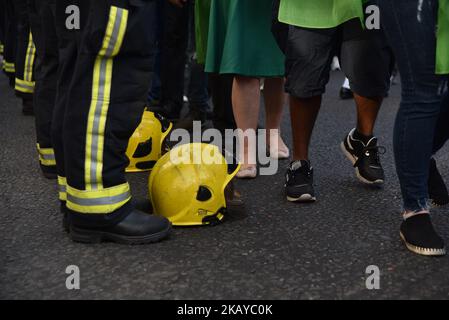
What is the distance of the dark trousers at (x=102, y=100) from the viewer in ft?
7.20

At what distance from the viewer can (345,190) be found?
3137 millimetres

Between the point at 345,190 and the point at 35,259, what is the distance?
1.54 metres

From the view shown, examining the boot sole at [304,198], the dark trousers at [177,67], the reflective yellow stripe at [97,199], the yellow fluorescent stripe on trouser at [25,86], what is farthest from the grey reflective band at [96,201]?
the yellow fluorescent stripe on trouser at [25,86]

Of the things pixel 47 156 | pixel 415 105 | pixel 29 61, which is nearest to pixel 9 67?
pixel 29 61

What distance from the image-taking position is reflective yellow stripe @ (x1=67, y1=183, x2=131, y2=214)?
233 cm

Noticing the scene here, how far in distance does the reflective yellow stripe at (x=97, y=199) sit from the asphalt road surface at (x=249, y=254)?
14 centimetres

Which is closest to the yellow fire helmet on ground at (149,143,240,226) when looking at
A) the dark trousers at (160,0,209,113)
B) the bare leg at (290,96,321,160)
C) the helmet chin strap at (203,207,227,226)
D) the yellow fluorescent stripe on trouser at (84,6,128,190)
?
the helmet chin strap at (203,207,227,226)

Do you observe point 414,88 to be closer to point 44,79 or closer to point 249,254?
point 249,254

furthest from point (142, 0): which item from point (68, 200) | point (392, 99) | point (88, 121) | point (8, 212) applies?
point (392, 99)

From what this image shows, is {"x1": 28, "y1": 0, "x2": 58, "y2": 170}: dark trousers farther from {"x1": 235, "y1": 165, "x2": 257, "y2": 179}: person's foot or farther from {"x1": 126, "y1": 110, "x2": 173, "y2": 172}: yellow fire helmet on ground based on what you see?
{"x1": 235, "y1": 165, "x2": 257, "y2": 179}: person's foot

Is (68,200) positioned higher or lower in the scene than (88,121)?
lower

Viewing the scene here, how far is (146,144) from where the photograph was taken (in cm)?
349
